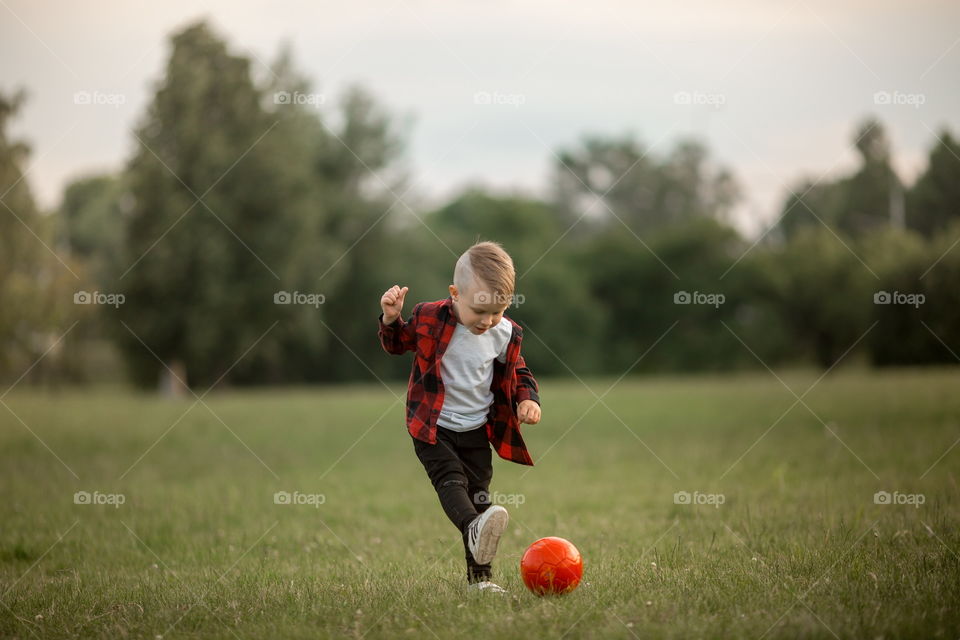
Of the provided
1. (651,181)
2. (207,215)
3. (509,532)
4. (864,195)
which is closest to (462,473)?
(509,532)

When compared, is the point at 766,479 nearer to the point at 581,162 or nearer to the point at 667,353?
the point at 667,353

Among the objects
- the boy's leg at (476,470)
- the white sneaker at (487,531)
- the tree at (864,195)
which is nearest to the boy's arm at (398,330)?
the boy's leg at (476,470)

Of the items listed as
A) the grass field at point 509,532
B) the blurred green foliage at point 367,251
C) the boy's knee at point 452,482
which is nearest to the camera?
the grass field at point 509,532

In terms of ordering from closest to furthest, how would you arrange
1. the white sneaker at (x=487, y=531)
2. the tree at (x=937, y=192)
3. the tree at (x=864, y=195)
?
the white sneaker at (x=487, y=531) < the tree at (x=937, y=192) < the tree at (x=864, y=195)

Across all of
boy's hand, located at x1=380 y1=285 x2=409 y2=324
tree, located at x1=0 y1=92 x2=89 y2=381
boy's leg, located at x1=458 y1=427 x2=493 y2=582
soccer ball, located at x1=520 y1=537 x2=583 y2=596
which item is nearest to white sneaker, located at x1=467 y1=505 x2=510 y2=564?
soccer ball, located at x1=520 y1=537 x2=583 y2=596

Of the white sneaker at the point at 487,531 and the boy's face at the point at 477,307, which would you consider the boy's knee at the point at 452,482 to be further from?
the boy's face at the point at 477,307

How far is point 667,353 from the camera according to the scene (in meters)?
56.1

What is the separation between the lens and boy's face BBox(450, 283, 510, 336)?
4.81m

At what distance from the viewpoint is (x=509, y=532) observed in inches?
285

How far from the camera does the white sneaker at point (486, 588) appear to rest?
4.79 m

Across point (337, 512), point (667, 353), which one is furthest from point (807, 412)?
point (667, 353)

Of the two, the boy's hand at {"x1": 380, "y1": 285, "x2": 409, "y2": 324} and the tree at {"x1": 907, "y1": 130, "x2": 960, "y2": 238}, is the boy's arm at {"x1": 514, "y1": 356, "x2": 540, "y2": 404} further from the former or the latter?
the tree at {"x1": 907, "y1": 130, "x2": 960, "y2": 238}

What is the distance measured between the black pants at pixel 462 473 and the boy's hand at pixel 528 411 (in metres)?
0.40

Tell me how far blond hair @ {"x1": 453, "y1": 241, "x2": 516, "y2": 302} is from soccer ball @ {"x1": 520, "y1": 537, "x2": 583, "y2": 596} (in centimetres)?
136
